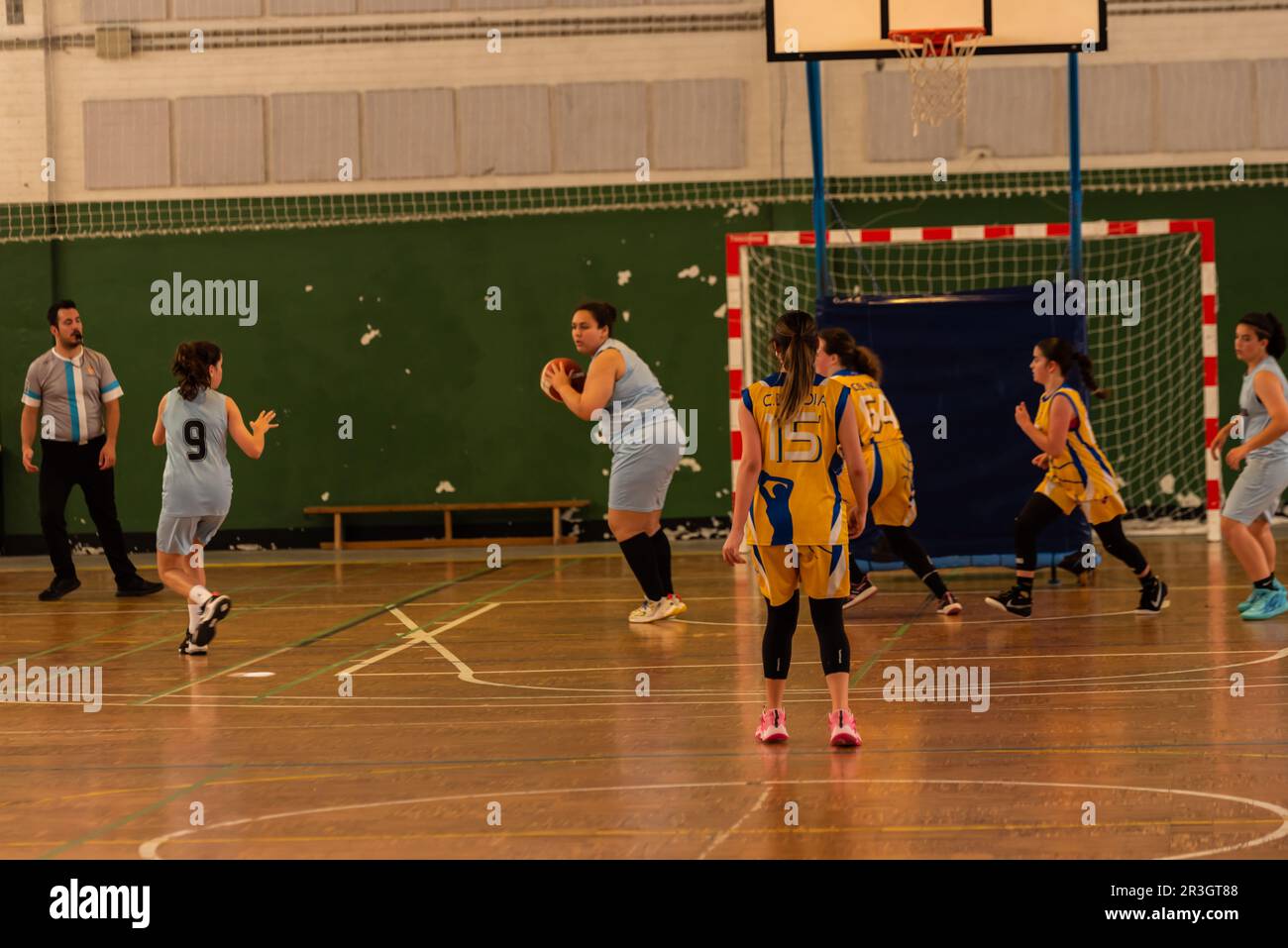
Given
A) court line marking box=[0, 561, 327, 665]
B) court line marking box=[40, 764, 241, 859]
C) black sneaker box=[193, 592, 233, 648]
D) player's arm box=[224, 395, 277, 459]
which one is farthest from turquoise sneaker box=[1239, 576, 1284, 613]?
court line marking box=[0, 561, 327, 665]

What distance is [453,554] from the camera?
15.0 m

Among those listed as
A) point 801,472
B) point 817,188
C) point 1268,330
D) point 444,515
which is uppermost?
point 817,188

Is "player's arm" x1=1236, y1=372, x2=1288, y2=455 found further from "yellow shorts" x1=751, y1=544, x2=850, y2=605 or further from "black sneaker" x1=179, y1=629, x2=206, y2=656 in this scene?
"black sneaker" x1=179, y1=629, x2=206, y2=656

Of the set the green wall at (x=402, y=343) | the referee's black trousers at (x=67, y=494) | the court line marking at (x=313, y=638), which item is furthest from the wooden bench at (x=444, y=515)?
the referee's black trousers at (x=67, y=494)

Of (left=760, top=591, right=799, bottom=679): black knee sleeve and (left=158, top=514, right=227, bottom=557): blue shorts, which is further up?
(left=158, top=514, right=227, bottom=557): blue shorts

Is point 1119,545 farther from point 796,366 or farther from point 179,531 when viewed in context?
point 179,531

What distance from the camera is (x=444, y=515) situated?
52.3ft

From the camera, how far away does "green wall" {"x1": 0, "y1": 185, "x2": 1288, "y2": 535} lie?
15703 millimetres

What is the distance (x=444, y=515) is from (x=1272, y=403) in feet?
29.6

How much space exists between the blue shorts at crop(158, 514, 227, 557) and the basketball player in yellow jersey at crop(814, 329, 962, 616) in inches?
147

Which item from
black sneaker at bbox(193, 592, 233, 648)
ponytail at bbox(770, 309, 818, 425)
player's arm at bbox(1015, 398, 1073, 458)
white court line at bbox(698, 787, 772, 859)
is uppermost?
ponytail at bbox(770, 309, 818, 425)

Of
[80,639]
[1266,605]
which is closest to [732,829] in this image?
[1266,605]
